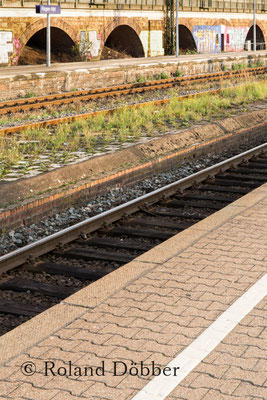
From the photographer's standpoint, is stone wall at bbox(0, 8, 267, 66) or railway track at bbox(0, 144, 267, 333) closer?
railway track at bbox(0, 144, 267, 333)

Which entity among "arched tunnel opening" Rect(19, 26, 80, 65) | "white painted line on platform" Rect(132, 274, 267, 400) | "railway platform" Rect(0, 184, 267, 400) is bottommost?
"railway platform" Rect(0, 184, 267, 400)

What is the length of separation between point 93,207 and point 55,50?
29703 millimetres

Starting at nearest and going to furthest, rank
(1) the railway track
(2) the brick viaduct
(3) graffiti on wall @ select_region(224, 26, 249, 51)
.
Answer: (1) the railway track → (2) the brick viaduct → (3) graffiti on wall @ select_region(224, 26, 249, 51)

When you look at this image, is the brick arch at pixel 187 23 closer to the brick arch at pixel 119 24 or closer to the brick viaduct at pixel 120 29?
the brick viaduct at pixel 120 29

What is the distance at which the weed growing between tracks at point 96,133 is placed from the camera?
10.9 m

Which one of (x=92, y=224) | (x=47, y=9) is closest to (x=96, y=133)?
(x=92, y=224)

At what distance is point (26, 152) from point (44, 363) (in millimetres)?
7854

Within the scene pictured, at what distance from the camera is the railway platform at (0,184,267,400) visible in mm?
3885

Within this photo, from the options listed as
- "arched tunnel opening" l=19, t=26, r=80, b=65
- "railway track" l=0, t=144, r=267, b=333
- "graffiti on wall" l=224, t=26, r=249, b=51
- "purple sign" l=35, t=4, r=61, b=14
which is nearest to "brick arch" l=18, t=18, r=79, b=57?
"arched tunnel opening" l=19, t=26, r=80, b=65

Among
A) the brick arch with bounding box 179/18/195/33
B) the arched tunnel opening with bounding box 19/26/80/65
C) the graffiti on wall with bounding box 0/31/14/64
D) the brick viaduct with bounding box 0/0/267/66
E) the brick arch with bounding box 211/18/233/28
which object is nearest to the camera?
the graffiti on wall with bounding box 0/31/14/64

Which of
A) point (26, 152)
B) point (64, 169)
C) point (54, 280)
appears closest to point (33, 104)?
point (26, 152)

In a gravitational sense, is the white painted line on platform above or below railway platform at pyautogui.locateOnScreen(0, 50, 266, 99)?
below

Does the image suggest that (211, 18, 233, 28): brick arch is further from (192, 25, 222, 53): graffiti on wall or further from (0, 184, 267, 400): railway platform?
(0, 184, 267, 400): railway platform

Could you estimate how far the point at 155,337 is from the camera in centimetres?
453
